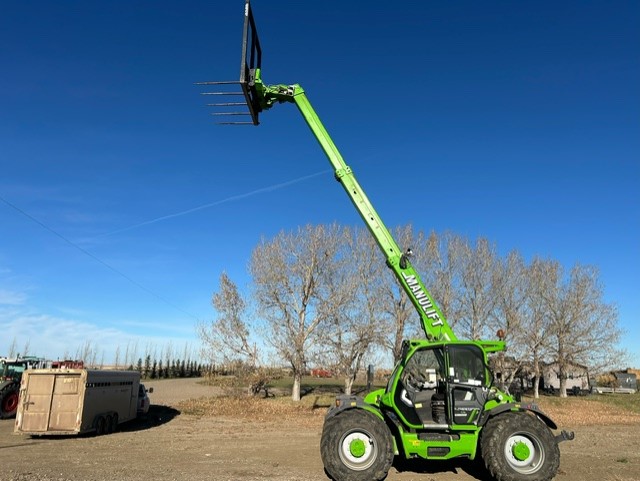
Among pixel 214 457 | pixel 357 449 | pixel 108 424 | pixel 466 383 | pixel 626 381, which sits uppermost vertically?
pixel 466 383

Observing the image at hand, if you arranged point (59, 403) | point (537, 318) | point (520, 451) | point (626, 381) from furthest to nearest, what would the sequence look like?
point (626, 381) < point (537, 318) < point (59, 403) < point (520, 451)

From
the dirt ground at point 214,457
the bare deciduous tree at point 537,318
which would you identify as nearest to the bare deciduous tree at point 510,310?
the bare deciduous tree at point 537,318

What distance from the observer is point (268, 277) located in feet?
97.7

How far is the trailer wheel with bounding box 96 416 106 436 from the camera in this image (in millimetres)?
14273

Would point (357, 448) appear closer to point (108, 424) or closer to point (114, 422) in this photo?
point (108, 424)

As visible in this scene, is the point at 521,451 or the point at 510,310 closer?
the point at 521,451

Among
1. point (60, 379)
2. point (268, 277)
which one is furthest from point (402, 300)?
point (60, 379)

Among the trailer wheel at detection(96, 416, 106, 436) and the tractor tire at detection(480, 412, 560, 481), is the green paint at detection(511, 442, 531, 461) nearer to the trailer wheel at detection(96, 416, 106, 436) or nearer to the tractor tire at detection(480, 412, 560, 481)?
the tractor tire at detection(480, 412, 560, 481)

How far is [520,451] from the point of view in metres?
8.41

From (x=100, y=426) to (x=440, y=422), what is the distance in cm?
1073

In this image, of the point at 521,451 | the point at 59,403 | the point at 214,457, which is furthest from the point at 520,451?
the point at 59,403

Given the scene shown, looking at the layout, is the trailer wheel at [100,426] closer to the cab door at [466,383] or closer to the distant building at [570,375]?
the cab door at [466,383]

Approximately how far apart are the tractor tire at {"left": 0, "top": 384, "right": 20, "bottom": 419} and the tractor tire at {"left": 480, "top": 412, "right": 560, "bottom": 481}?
→ 57.0 ft

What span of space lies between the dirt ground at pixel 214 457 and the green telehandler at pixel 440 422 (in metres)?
0.77
